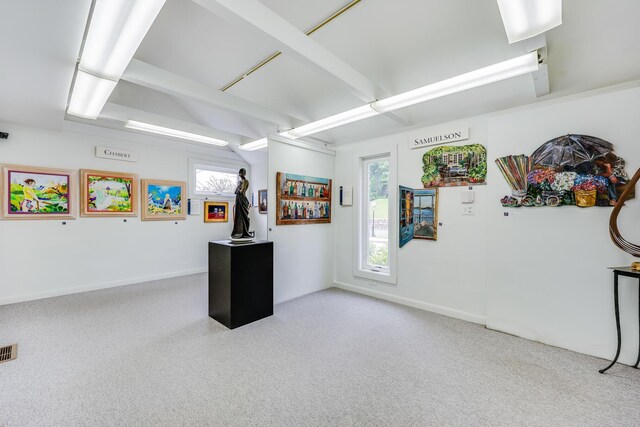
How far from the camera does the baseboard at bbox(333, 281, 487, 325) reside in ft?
11.1

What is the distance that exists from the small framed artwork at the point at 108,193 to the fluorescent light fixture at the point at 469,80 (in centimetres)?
470

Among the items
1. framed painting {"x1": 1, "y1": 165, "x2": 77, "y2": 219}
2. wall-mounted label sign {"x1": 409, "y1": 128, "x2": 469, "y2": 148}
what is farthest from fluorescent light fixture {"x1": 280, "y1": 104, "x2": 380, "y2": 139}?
framed painting {"x1": 1, "y1": 165, "x2": 77, "y2": 219}

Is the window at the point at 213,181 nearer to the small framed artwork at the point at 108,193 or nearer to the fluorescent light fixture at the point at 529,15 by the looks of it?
the small framed artwork at the point at 108,193

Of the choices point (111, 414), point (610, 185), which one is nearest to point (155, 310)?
point (111, 414)

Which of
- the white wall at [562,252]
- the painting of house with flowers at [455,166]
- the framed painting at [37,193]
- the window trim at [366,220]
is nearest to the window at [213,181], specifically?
the framed painting at [37,193]

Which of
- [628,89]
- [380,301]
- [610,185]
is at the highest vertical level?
[628,89]

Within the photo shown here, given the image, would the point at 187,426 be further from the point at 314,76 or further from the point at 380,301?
the point at 314,76

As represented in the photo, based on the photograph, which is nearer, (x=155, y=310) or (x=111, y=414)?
(x=111, y=414)

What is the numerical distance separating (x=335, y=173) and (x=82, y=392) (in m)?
4.18

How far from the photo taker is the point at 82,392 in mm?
2029

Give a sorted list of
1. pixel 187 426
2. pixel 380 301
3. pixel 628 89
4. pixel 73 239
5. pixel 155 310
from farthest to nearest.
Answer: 1. pixel 73 239
2. pixel 380 301
3. pixel 155 310
4. pixel 628 89
5. pixel 187 426

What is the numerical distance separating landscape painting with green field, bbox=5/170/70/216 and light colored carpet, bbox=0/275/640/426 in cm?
155

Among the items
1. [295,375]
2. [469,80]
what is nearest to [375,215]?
[469,80]

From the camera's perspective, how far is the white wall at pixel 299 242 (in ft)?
13.1
